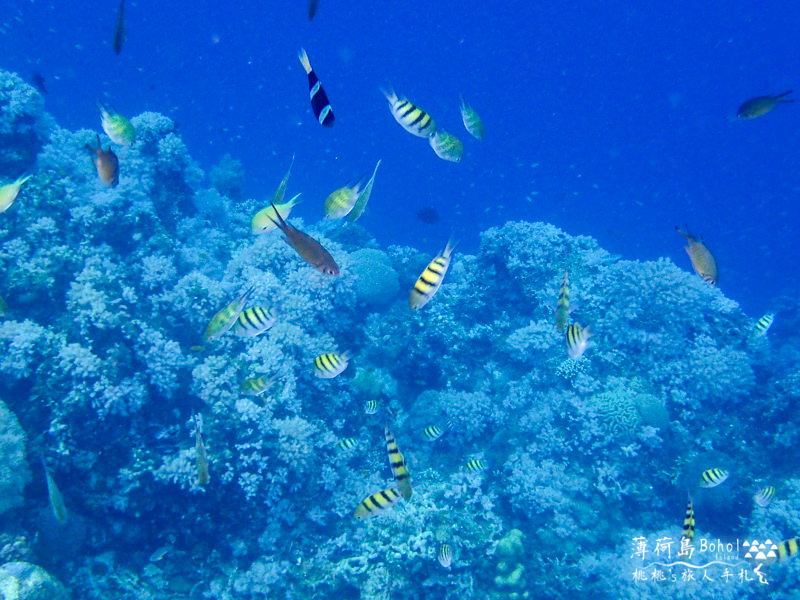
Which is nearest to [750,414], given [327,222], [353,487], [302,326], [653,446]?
[653,446]

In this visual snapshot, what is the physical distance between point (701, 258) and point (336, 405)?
5792 mm

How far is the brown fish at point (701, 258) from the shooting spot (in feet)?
13.5

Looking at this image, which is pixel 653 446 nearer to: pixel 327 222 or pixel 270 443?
pixel 270 443

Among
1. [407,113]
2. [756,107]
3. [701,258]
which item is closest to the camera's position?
[407,113]

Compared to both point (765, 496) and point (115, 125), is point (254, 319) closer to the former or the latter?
point (115, 125)

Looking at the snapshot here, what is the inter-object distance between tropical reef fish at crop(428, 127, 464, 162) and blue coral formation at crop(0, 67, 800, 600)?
3.81 m

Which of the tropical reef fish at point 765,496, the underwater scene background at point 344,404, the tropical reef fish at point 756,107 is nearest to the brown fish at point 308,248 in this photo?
the underwater scene background at point 344,404

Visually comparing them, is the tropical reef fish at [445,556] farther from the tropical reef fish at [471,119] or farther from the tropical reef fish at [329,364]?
the tropical reef fish at [471,119]

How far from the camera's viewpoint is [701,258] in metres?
4.13

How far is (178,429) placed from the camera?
20.0ft

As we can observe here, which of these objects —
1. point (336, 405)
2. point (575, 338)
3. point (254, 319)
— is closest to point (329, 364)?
point (254, 319)

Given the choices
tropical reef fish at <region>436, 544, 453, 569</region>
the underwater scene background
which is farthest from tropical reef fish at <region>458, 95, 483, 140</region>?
tropical reef fish at <region>436, 544, 453, 569</region>

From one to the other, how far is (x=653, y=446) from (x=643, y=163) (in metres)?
91.2

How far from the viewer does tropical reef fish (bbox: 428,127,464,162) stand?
474 cm
